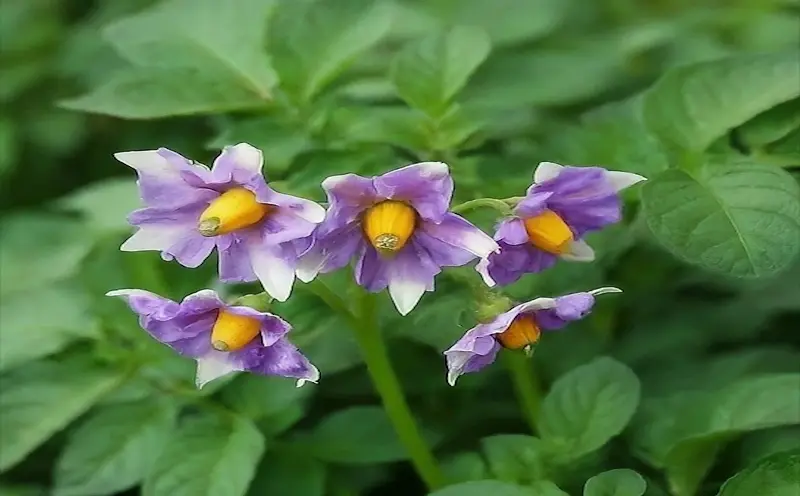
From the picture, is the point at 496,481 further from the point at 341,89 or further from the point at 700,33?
the point at 700,33

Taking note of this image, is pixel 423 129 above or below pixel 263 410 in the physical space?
above

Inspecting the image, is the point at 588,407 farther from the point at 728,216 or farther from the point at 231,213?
the point at 231,213

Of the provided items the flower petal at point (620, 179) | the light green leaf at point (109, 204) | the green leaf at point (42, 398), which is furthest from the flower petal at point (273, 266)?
the light green leaf at point (109, 204)

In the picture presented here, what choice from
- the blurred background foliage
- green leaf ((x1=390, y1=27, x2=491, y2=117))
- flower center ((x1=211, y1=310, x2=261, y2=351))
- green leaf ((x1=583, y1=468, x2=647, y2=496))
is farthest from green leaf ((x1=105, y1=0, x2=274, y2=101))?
green leaf ((x1=583, y1=468, x2=647, y2=496))

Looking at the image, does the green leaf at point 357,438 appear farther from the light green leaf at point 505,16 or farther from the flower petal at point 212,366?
the light green leaf at point 505,16

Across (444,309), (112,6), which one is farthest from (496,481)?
(112,6)

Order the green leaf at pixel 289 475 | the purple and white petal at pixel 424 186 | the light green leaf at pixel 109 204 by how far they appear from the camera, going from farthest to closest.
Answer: the light green leaf at pixel 109 204
the green leaf at pixel 289 475
the purple and white petal at pixel 424 186
